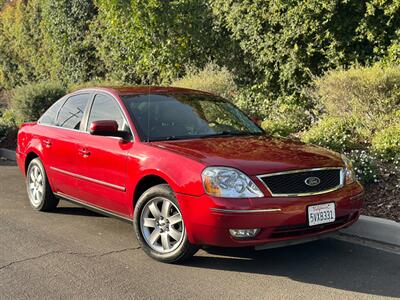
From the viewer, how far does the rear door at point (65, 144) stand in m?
5.86

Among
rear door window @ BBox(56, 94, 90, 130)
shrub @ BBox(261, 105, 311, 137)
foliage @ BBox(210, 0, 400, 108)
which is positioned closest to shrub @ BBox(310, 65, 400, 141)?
shrub @ BBox(261, 105, 311, 137)

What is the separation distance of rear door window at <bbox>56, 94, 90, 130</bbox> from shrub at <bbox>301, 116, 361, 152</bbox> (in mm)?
3435

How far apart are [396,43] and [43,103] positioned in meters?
8.47

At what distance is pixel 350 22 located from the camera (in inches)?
384

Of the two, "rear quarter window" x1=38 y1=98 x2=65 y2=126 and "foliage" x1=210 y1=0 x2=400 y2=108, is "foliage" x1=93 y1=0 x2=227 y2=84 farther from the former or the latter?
"rear quarter window" x1=38 y1=98 x2=65 y2=126

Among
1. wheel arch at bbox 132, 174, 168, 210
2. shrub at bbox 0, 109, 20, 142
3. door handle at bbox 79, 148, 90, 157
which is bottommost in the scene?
shrub at bbox 0, 109, 20, 142

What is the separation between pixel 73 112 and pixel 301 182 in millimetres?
3010

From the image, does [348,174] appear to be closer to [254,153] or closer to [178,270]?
[254,153]

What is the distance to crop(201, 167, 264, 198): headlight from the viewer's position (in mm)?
4250

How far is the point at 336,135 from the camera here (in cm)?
797

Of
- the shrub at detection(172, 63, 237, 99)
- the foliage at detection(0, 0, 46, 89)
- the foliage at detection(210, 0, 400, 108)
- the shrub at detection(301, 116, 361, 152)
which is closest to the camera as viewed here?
the shrub at detection(301, 116, 361, 152)

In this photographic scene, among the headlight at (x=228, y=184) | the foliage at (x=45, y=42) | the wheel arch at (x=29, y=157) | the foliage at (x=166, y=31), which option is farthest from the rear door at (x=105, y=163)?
the foliage at (x=45, y=42)

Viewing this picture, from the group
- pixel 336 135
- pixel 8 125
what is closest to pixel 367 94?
pixel 336 135

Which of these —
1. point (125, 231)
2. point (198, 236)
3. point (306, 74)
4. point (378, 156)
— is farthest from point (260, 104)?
point (198, 236)
